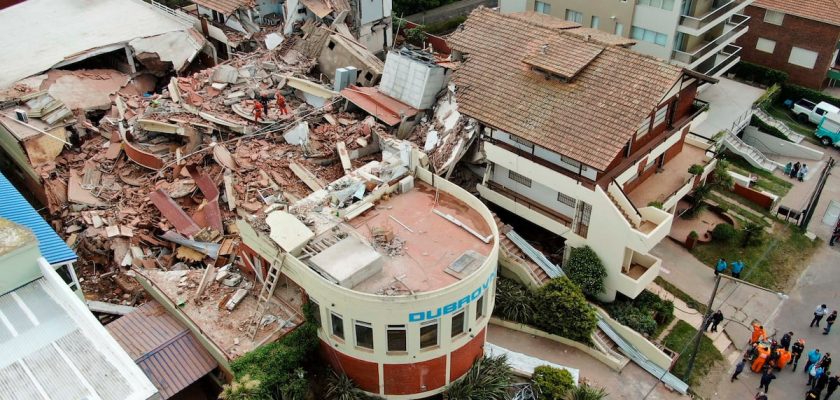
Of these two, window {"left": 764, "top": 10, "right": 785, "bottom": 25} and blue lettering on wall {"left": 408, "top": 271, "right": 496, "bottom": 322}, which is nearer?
blue lettering on wall {"left": 408, "top": 271, "right": 496, "bottom": 322}

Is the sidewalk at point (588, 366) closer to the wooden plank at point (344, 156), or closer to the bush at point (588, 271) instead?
the bush at point (588, 271)

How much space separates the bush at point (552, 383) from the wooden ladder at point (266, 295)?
1199 centimetres

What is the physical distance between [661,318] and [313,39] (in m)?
29.7

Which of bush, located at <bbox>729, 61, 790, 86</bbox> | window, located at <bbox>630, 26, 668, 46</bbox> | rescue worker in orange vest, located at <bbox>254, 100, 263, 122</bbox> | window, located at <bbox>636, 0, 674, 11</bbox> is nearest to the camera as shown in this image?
rescue worker in orange vest, located at <bbox>254, 100, 263, 122</bbox>

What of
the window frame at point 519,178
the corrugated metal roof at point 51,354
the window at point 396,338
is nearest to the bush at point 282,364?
the window at point 396,338

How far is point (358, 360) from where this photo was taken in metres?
26.4

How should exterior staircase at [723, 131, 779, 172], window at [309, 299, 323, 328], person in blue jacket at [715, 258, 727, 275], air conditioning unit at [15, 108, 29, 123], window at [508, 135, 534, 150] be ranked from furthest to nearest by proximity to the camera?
exterior staircase at [723, 131, 779, 172]
air conditioning unit at [15, 108, 29, 123]
person in blue jacket at [715, 258, 727, 275]
window at [508, 135, 534, 150]
window at [309, 299, 323, 328]

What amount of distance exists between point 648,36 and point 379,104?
22.3 metres

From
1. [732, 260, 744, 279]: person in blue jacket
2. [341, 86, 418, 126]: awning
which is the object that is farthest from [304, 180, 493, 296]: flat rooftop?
[732, 260, 744, 279]: person in blue jacket

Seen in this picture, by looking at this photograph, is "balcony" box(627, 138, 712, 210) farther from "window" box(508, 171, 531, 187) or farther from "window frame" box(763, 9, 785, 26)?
"window frame" box(763, 9, 785, 26)

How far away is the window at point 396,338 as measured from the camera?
986 inches

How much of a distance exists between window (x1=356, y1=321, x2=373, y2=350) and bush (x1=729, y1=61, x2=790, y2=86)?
1787 inches

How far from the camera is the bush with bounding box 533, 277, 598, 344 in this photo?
3172 cm

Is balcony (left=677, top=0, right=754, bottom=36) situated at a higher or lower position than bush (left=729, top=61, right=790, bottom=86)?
higher
